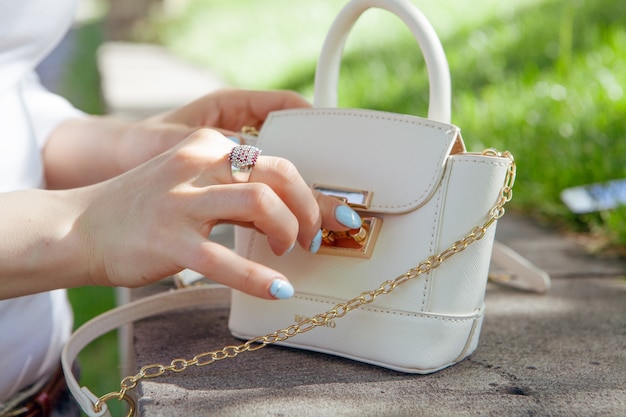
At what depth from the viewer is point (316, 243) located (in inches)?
51.4

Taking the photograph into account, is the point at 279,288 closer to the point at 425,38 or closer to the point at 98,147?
the point at 425,38

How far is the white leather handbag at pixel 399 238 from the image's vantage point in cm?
133

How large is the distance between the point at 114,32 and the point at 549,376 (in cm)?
907

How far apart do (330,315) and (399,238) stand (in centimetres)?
18

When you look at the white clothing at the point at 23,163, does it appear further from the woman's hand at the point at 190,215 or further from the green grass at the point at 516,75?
the green grass at the point at 516,75

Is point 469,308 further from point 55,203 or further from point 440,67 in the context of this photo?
point 55,203

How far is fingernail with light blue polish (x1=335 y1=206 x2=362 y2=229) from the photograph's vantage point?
4.26 feet

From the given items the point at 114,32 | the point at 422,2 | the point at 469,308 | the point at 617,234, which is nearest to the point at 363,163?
the point at 469,308

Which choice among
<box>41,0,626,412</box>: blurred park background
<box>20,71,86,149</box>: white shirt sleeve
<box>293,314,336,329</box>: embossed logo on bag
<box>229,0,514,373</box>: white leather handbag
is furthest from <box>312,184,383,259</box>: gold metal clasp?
<box>41,0,626,412</box>: blurred park background

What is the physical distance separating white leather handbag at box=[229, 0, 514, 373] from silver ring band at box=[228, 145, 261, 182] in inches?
9.1

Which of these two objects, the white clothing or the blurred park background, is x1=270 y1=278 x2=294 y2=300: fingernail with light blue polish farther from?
the blurred park background

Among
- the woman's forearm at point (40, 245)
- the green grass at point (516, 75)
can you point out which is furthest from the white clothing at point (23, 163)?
the green grass at point (516, 75)

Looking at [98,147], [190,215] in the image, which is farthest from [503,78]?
[190,215]

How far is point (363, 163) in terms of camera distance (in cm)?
140
